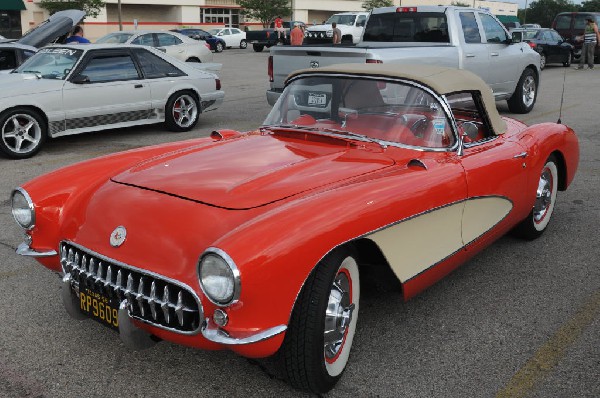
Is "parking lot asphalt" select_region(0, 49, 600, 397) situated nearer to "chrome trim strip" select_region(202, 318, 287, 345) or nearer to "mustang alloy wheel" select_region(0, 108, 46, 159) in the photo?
"chrome trim strip" select_region(202, 318, 287, 345)

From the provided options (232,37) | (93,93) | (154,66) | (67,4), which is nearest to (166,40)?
(154,66)

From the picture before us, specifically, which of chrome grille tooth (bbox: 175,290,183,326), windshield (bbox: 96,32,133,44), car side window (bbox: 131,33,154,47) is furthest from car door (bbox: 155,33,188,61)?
chrome grille tooth (bbox: 175,290,183,326)

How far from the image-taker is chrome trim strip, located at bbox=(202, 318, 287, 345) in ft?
8.41

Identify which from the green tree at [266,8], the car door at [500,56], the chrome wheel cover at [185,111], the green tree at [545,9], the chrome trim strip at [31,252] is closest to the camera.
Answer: the chrome trim strip at [31,252]

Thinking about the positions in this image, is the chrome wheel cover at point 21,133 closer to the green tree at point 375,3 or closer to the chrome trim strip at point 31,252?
the chrome trim strip at point 31,252

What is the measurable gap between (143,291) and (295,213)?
2.53 feet

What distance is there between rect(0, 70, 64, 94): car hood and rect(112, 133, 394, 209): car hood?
202 inches

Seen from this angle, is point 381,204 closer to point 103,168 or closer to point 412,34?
point 103,168

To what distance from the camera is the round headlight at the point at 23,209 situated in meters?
3.52

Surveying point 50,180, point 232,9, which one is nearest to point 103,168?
point 50,180

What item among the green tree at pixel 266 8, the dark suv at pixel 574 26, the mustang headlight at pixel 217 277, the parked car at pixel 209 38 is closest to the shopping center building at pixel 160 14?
the green tree at pixel 266 8

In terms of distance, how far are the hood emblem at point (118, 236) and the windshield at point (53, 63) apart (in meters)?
6.40

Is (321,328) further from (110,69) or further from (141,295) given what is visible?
(110,69)

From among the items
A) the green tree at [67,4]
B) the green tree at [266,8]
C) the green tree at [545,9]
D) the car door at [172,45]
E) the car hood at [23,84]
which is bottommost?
the car hood at [23,84]
